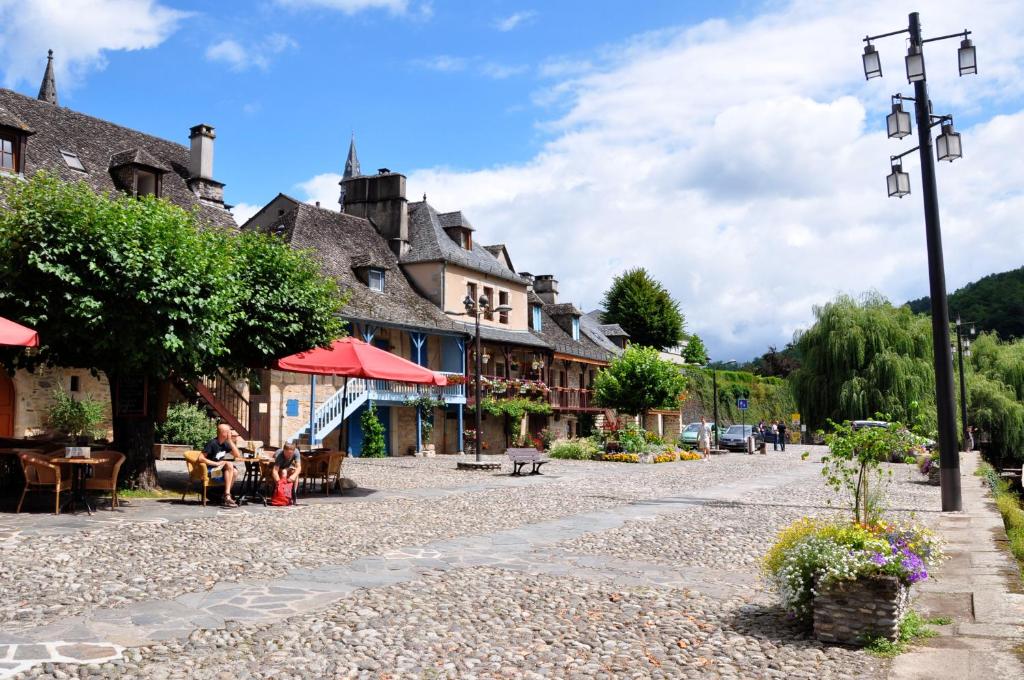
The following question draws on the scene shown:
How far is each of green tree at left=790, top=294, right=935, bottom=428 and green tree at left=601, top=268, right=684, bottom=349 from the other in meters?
28.7

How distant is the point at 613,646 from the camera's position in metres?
5.57

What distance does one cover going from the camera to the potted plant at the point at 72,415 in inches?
773

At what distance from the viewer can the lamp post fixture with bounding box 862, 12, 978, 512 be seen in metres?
11.8

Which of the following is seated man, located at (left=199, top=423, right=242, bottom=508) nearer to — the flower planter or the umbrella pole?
the flower planter

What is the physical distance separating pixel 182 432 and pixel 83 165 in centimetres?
733

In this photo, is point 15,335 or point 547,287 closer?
point 15,335

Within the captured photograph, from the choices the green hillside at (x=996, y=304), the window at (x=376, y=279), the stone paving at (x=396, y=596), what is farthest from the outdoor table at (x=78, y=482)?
the green hillside at (x=996, y=304)

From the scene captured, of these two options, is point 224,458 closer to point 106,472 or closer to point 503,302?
point 106,472

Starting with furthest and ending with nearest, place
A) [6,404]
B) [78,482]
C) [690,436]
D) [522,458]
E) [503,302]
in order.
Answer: [690,436] → [503,302] → [522,458] → [6,404] → [78,482]

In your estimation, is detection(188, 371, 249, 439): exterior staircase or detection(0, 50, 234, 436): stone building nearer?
detection(0, 50, 234, 436): stone building

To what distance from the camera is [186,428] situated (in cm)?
2242

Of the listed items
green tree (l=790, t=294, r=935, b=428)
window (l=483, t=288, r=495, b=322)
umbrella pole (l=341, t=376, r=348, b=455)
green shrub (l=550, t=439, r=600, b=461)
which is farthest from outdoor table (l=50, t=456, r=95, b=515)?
green tree (l=790, t=294, r=935, b=428)

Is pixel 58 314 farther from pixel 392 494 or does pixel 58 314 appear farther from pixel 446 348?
pixel 446 348

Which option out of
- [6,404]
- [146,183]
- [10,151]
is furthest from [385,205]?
[6,404]
